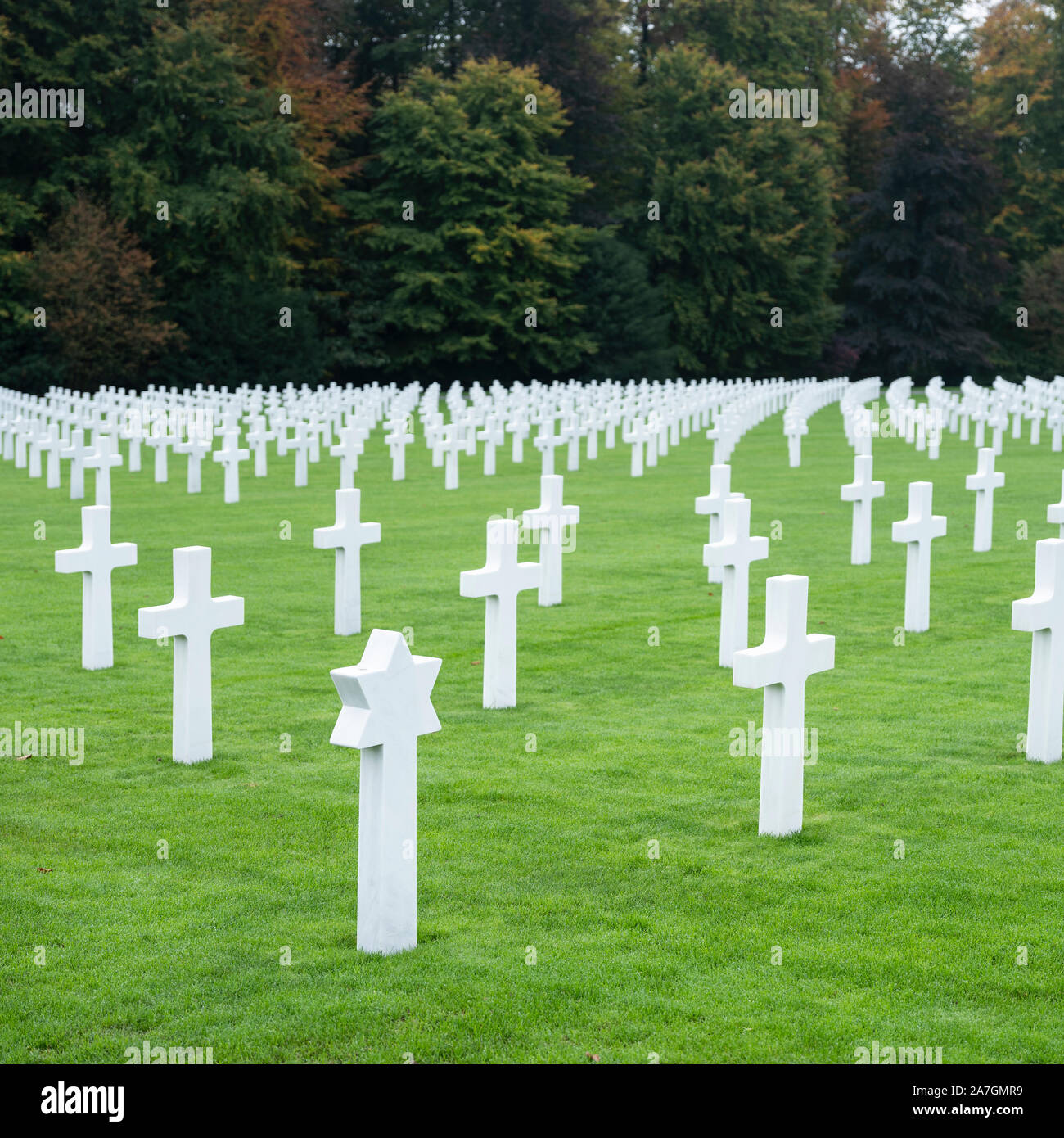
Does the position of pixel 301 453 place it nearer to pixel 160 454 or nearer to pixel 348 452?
pixel 348 452

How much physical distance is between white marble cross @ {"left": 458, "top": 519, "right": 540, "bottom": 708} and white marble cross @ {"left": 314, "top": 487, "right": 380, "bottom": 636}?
2.31 metres

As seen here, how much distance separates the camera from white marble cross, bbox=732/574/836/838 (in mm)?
6098

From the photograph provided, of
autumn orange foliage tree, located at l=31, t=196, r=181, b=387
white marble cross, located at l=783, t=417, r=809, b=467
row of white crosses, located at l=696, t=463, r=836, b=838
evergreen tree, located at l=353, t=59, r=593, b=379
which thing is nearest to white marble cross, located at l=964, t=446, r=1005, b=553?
row of white crosses, located at l=696, t=463, r=836, b=838

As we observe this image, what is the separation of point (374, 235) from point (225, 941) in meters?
48.9

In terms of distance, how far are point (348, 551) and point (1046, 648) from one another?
4.98 meters

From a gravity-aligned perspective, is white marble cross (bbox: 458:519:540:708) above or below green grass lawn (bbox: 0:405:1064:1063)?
above

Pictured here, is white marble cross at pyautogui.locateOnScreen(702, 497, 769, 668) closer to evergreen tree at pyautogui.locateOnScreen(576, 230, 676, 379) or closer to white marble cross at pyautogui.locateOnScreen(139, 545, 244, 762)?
white marble cross at pyautogui.locateOnScreen(139, 545, 244, 762)

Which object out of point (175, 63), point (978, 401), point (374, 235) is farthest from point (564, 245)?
point (978, 401)

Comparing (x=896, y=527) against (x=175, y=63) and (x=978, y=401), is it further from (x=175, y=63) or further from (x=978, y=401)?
(x=175, y=63)

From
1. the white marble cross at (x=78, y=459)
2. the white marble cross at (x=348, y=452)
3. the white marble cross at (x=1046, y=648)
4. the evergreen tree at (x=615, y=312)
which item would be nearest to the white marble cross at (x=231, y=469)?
the white marble cross at (x=348, y=452)

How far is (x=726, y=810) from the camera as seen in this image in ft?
21.5

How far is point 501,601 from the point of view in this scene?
8289 mm

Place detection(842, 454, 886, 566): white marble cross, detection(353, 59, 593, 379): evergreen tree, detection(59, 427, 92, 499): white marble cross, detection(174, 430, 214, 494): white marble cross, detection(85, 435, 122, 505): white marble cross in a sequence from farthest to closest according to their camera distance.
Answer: detection(353, 59, 593, 379): evergreen tree → detection(174, 430, 214, 494): white marble cross → detection(59, 427, 92, 499): white marble cross → detection(85, 435, 122, 505): white marble cross → detection(842, 454, 886, 566): white marble cross

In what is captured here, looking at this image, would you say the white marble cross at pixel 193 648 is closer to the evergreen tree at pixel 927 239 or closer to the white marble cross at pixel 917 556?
the white marble cross at pixel 917 556
